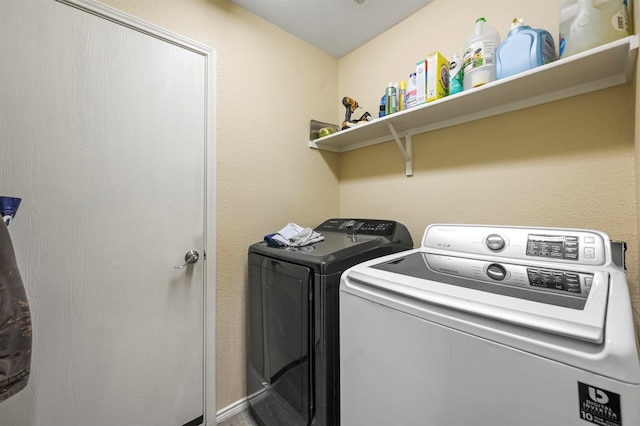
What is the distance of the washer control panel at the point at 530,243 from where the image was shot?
90 centimetres

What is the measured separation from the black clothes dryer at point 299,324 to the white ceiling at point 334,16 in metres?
1.44

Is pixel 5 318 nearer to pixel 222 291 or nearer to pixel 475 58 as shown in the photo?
pixel 222 291

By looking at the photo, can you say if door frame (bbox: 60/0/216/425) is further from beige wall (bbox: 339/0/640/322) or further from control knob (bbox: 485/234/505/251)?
control knob (bbox: 485/234/505/251)

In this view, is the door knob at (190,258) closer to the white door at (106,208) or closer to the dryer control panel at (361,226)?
the white door at (106,208)

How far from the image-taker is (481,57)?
1.20 metres

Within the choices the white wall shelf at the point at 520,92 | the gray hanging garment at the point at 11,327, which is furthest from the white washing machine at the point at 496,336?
the gray hanging garment at the point at 11,327

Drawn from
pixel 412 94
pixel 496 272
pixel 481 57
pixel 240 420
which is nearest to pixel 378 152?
pixel 412 94

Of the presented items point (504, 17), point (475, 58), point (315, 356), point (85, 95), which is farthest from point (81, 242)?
point (504, 17)

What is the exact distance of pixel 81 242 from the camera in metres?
1.15

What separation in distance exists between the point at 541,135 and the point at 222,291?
1940 millimetres

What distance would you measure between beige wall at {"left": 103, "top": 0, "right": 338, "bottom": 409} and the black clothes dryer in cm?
14

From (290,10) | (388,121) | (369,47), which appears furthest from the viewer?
(369,47)

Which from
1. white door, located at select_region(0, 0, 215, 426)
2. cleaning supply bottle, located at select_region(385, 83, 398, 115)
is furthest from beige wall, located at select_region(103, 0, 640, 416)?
cleaning supply bottle, located at select_region(385, 83, 398, 115)

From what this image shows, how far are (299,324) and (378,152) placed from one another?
1.38 meters
